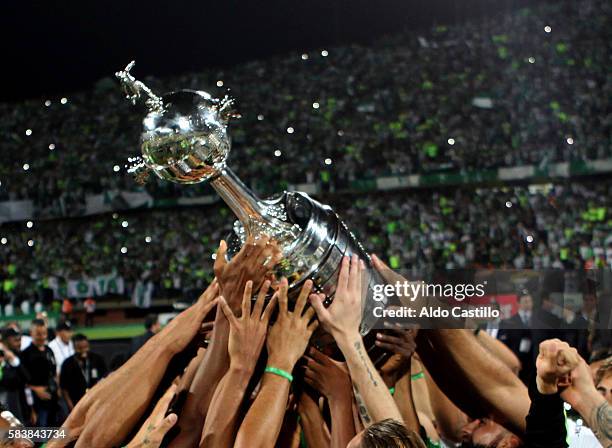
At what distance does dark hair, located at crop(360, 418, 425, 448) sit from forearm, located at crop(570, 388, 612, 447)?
0.96ft

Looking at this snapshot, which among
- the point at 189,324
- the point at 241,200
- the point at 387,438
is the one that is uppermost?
the point at 241,200

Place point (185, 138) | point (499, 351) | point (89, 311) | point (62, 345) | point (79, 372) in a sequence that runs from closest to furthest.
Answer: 1. point (185, 138)
2. point (499, 351)
3. point (79, 372)
4. point (62, 345)
5. point (89, 311)

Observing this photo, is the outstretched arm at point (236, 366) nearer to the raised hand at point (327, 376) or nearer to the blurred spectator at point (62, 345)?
the raised hand at point (327, 376)

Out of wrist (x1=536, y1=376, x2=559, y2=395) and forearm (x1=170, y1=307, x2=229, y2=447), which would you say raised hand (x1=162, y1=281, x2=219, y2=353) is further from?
wrist (x1=536, y1=376, x2=559, y2=395)

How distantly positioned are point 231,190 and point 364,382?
1.48 ft

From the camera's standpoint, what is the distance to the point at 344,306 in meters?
1.65

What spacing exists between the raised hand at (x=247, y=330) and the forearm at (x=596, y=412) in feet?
1.93

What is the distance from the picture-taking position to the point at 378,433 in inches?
51.9

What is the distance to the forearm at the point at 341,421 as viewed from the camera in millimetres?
1671

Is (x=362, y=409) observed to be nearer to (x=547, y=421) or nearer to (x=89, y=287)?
(x=547, y=421)

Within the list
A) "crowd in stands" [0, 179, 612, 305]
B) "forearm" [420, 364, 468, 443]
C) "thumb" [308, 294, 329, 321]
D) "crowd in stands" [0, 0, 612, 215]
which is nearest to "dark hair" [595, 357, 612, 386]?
"forearm" [420, 364, 468, 443]

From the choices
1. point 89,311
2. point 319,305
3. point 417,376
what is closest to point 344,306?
point 319,305

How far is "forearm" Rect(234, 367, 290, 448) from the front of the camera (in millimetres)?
1560

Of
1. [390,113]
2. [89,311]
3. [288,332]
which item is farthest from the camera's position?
[390,113]
